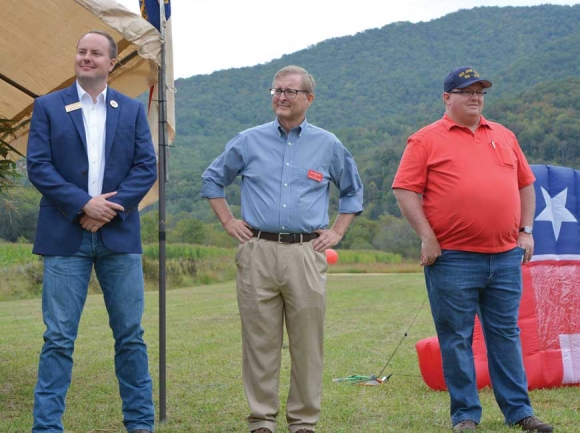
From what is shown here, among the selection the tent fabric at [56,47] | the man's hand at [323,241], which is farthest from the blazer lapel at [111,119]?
the man's hand at [323,241]

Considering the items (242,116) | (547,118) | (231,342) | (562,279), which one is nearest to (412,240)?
(547,118)

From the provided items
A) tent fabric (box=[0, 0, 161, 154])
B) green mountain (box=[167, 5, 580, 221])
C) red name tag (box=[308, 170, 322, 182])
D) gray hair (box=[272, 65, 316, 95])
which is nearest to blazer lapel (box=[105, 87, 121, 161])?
tent fabric (box=[0, 0, 161, 154])

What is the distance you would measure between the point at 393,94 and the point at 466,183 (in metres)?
81.4

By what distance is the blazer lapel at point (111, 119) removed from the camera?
4652 mm

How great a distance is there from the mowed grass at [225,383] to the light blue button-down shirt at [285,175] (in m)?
1.39

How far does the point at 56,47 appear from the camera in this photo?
6547mm

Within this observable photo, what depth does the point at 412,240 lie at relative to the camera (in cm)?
5394

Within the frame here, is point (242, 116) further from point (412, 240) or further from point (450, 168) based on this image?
point (450, 168)

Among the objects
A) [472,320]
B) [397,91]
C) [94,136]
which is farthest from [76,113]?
[397,91]

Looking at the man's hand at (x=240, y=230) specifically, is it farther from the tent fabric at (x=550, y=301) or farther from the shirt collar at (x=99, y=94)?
the tent fabric at (x=550, y=301)

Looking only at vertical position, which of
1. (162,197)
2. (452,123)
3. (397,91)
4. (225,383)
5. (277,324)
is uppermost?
(397,91)

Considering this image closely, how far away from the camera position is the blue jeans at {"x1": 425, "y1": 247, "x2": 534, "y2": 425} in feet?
17.2

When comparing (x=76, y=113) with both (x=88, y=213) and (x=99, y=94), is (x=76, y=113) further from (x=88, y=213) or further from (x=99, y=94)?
(x=88, y=213)

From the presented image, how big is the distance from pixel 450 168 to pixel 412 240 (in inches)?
1936
